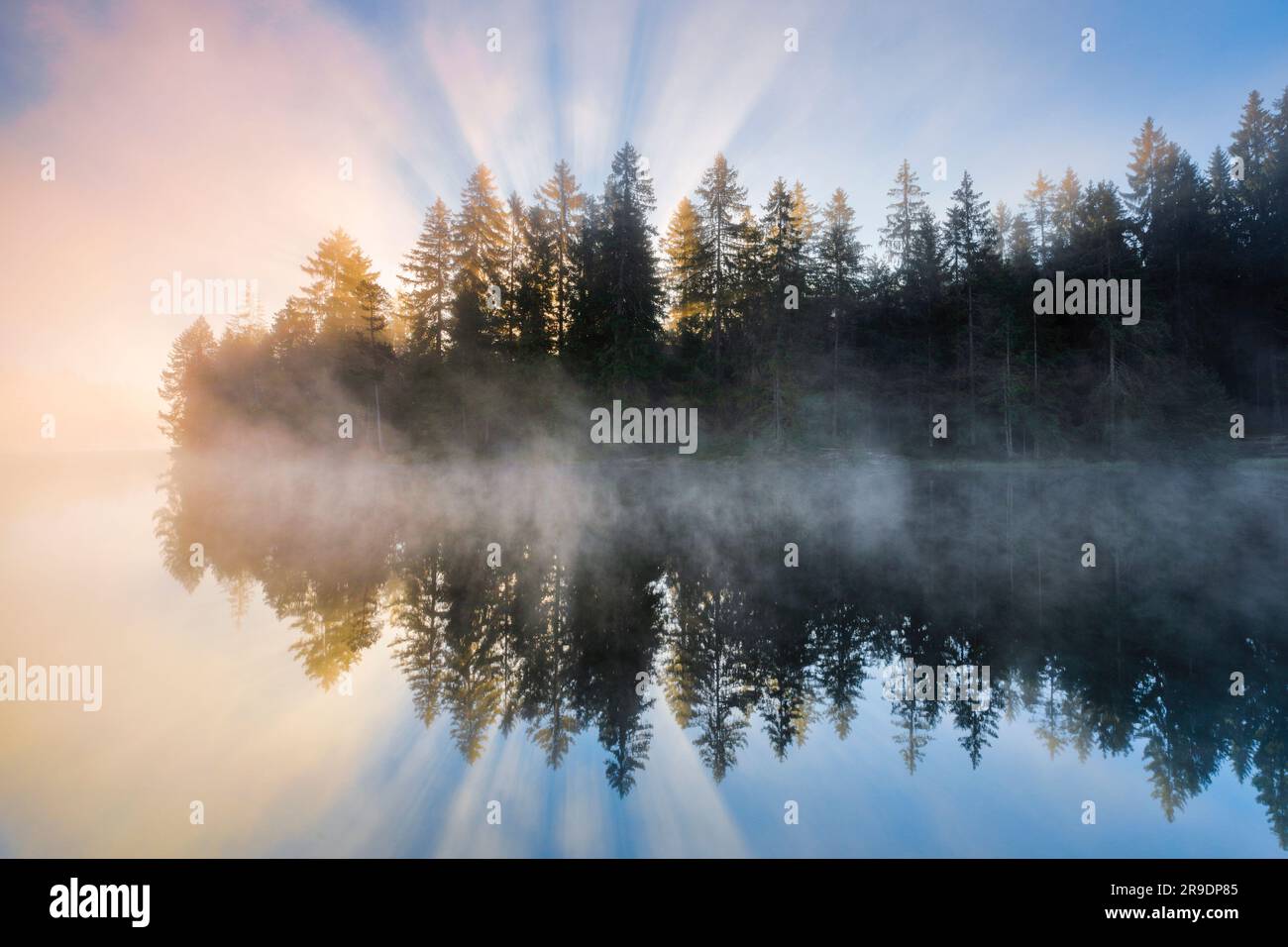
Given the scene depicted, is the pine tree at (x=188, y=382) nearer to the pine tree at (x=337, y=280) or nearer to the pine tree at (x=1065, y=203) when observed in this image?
the pine tree at (x=337, y=280)

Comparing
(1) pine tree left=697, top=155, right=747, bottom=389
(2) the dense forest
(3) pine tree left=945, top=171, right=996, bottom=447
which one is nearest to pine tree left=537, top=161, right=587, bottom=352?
(2) the dense forest

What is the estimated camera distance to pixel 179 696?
Answer: 7.94m

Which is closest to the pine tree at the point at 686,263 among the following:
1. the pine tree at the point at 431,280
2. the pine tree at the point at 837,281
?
the pine tree at the point at 837,281

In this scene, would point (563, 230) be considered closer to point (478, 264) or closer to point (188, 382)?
point (478, 264)

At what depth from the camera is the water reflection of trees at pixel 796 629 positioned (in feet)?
22.6

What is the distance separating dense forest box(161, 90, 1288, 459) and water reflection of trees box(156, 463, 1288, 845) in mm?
15952

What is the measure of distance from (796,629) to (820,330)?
31975 mm

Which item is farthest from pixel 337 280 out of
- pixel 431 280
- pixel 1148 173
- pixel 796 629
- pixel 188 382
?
pixel 1148 173

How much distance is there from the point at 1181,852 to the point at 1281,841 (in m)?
1.02

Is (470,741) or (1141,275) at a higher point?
(1141,275)

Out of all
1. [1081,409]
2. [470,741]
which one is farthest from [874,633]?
[1081,409]

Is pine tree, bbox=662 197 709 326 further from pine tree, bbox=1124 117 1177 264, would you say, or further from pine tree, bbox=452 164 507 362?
pine tree, bbox=1124 117 1177 264
